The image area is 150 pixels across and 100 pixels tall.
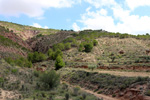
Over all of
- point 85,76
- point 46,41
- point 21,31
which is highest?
point 21,31

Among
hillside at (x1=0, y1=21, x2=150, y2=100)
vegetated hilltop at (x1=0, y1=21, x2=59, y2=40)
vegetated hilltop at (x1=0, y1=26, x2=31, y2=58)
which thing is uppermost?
vegetated hilltop at (x1=0, y1=21, x2=59, y2=40)

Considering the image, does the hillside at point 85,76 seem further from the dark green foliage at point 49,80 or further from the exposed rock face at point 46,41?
the exposed rock face at point 46,41

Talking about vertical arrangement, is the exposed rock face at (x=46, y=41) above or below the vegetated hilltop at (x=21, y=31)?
below

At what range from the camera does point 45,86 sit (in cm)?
2211

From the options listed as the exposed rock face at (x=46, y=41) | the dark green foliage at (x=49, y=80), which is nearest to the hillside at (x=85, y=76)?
the dark green foliage at (x=49, y=80)

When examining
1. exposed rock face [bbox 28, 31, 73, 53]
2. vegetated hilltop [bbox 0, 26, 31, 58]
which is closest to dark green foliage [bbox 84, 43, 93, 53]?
vegetated hilltop [bbox 0, 26, 31, 58]

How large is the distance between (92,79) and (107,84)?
5.47 meters

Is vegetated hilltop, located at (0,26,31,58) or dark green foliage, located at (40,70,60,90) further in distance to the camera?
vegetated hilltop, located at (0,26,31,58)

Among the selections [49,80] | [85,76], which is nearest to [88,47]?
[85,76]

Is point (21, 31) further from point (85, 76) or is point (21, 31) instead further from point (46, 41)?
point (85, 76)

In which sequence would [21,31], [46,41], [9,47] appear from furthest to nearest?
[21,31] < [46,41] < [9,47]

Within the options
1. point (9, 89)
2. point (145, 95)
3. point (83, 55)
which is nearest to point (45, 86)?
point (9, 89)

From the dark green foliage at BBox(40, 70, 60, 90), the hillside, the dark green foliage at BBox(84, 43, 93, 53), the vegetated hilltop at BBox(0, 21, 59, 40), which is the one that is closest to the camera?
the hillside

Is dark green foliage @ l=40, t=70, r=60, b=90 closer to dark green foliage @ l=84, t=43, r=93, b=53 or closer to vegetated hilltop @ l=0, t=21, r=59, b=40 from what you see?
dark green foliage @ l=84, t=43, r=93, b=53
